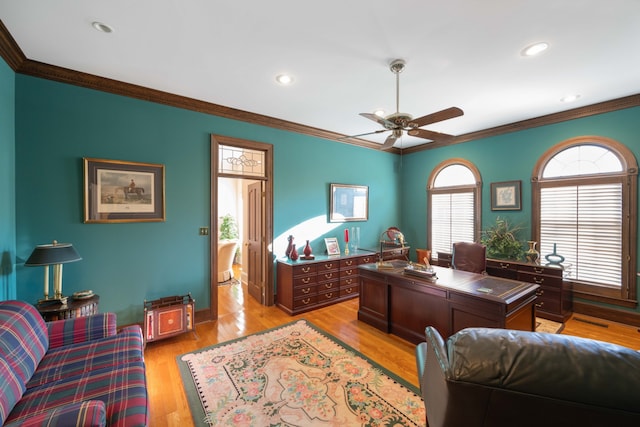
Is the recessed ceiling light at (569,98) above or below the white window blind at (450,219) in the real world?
above

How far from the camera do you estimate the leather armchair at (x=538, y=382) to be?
71cm

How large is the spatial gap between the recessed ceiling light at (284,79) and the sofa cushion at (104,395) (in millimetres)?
2913

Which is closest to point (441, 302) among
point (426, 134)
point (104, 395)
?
point (426, 134)

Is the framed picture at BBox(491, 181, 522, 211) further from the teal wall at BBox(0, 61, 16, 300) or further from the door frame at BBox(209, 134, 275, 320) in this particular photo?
the teal wall at BBox(0, 61, 16, 300)

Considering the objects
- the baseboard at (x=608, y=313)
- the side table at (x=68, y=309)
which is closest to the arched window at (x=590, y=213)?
the baseboard at (x=608, y=313)

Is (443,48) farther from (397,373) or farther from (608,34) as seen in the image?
(397,373)

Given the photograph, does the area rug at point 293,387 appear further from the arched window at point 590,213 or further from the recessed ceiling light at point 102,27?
the arched window at point 590,213

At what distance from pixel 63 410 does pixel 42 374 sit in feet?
2.76

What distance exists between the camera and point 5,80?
2.40 metres

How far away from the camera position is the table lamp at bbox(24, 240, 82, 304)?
7.62 ft

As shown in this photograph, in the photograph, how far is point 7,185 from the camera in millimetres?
2432

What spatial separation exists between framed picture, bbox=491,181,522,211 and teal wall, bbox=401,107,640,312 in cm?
7

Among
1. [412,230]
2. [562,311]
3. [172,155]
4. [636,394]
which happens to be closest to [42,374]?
[172,155]

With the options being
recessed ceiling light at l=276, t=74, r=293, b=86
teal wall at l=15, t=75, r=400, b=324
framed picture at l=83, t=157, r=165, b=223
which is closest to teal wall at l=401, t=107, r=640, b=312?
teal wall at l=15, t=75, r=400, b=324
